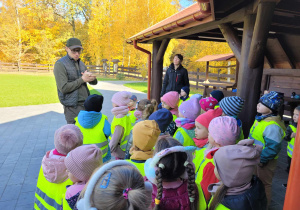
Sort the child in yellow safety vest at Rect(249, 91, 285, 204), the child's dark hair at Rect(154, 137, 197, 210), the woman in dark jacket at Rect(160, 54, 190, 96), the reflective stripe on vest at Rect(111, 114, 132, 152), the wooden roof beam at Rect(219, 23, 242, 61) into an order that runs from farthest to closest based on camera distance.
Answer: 1. the woman in dark jacket at Rect(160, 54, 190, 96)
2. the wooden roof beam at Rect(219, 23, 242, 61)
3. the reflective stripe on vest at Rect(111, 114, 132, 152)
4. the child in yellow safety vest at Rect(249, 91, 285, 204)
5. the child's dark hair at Rect(154, 137, 197, 210)

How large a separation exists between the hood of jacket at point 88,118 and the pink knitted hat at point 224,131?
1.41m

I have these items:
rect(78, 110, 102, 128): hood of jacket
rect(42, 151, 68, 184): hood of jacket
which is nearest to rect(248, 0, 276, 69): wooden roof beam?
rect(78, 110, 102, 128): hood of jacket

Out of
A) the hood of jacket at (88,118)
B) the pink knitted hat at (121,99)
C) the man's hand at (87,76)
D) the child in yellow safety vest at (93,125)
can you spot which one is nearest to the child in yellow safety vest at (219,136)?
the child in yellow safety vest at (93,125)

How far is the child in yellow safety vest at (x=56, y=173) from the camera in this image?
180 centimetres

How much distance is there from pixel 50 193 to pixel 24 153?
9.75ft

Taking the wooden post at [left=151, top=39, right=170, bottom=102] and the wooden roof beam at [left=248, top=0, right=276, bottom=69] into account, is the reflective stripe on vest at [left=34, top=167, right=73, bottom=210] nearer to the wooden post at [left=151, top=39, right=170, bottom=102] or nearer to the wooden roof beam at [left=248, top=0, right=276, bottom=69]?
the wooden roof beam at [left=248, top=0, right=276, bottom=69]

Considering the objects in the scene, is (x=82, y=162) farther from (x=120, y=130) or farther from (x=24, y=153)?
(x=24, y=153)

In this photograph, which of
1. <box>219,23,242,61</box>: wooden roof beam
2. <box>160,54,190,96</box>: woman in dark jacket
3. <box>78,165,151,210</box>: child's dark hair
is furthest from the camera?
<box>160,54,190,96</box>: woman in dark jacket

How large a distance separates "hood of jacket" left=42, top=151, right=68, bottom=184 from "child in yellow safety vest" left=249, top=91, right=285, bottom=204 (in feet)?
6.44

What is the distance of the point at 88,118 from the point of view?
8.41ft

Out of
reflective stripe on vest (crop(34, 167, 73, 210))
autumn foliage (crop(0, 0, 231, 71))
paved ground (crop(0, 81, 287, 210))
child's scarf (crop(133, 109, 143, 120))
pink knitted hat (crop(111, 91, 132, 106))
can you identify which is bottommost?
paved ground (crop(0, 81, 287, 210))

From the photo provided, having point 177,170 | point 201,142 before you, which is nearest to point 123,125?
point 201,142

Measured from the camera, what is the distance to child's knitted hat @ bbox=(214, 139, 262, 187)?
1305 millimetres

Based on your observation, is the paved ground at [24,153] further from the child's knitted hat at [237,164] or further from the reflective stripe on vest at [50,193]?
the child's knitted hat at [237,164]
